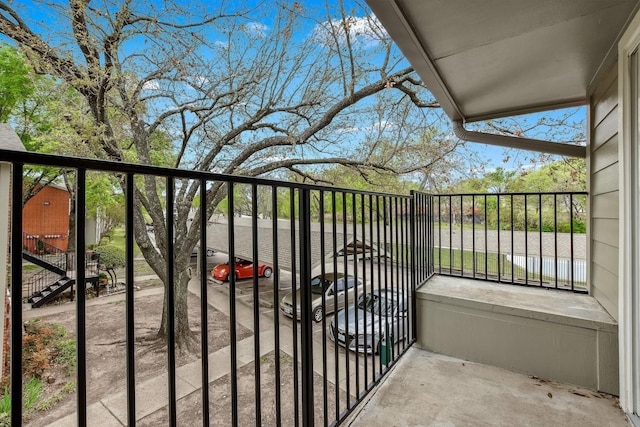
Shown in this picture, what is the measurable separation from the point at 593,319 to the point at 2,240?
8.39 feet

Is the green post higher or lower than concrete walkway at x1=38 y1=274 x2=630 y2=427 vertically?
higher

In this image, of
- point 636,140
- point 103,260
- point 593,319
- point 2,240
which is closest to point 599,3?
point 636,140

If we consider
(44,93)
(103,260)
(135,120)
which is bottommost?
(103,260)

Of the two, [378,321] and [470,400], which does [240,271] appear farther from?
[470,400]

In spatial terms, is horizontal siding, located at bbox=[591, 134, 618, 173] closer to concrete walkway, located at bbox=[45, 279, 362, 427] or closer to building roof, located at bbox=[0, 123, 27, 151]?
building roof, located at bbox=[0, 123, 27, 151]

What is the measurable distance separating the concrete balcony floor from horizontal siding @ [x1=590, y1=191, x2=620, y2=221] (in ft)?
3.30

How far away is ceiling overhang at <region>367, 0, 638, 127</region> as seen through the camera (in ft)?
4.26

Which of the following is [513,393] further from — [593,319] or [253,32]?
[253,32]

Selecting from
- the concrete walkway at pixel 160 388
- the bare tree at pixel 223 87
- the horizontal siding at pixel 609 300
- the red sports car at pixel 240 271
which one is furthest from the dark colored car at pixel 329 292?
the red sports car at pixel 240 271

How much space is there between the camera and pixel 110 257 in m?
8.45

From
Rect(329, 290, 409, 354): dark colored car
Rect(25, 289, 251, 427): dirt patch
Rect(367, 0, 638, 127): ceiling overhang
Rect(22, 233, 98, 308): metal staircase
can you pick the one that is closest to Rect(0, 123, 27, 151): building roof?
Rect(329, 290, 409, 354): dark colored car

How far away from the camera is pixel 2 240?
0.67 meters

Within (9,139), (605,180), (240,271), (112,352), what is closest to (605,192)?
(605,180)

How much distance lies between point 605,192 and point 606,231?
242 millimetres
